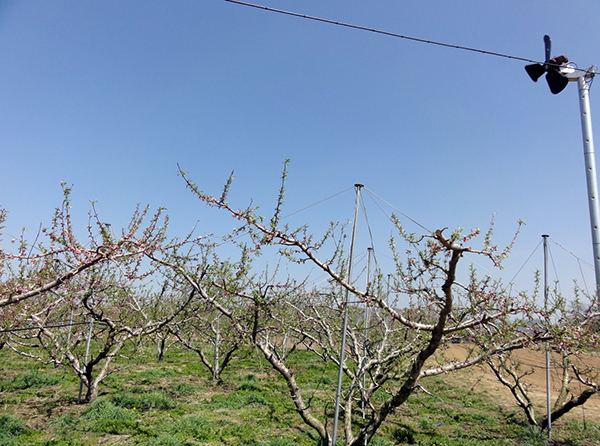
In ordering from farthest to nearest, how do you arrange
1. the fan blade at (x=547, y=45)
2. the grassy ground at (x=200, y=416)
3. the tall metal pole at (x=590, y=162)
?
the grassy ground at (x=200, y=416)
the fan blade at (x=547, y=45)
the tall metal pole at (x=590, y=162)

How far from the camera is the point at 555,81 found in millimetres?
3346

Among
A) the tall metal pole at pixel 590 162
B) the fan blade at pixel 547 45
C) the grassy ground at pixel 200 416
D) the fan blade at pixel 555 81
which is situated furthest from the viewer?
the grassy ground at pixel 200 416

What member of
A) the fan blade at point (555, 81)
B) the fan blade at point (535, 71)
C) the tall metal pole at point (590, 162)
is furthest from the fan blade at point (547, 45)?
the tall metal pole at point (590, 162)

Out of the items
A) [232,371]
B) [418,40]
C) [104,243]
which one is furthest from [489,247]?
[232,371]

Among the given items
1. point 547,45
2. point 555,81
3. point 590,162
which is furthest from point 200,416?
point 547,45

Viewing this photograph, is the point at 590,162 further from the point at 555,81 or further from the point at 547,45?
the point at 547,45

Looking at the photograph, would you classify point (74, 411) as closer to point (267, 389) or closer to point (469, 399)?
point (267, 389)

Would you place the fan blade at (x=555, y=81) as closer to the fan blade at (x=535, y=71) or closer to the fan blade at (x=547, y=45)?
the fan blade at (x=535, y=71)

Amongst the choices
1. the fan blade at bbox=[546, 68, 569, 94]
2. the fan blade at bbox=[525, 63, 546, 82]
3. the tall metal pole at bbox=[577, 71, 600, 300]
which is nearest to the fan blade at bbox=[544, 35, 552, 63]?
the fan blade at bbox=[525, 63, 546, 82]

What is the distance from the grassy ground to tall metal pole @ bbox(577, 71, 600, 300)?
196 inches

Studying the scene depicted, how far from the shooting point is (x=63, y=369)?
11078 millimetres

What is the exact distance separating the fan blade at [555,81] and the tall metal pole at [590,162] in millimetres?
185

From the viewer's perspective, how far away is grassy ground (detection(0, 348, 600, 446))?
20.5 ft

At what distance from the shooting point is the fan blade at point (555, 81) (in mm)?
3283
